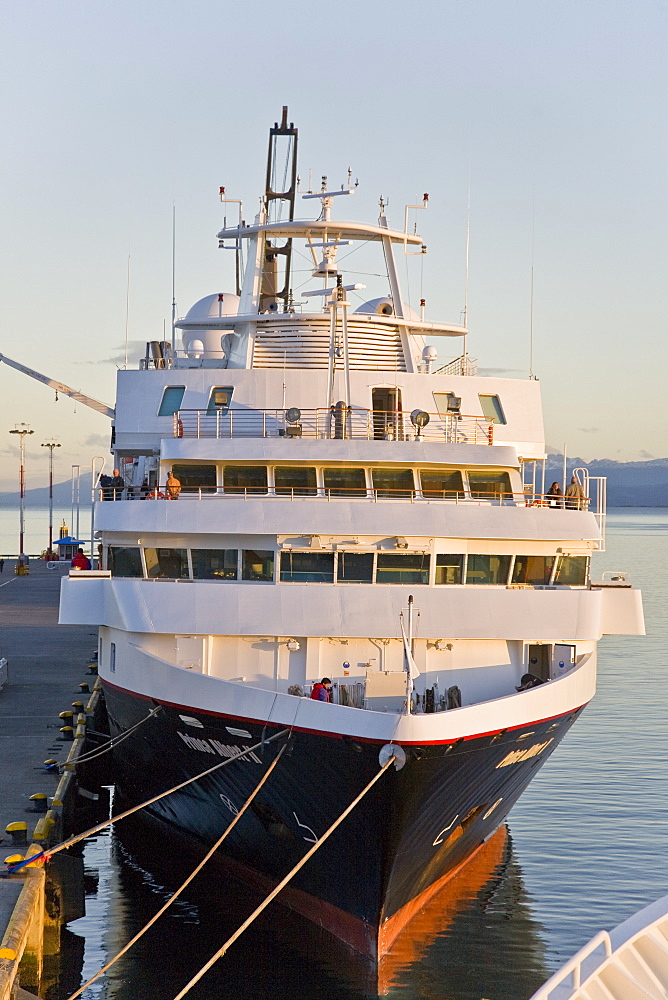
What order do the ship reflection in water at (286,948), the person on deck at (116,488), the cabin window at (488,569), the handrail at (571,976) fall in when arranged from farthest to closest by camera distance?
the person on deck at (116,488) → the cabin window at (488,569) → the ship reflection in water at (286,948) → the handrail at (571,976)

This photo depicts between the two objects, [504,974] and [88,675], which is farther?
[88,675]

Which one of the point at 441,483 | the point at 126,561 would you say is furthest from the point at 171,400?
the point at 441,483

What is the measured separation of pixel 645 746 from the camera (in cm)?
3591

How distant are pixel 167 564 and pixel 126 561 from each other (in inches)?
42.6

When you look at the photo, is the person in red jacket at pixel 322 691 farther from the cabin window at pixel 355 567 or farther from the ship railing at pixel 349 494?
the ship railing at pixel 349 494

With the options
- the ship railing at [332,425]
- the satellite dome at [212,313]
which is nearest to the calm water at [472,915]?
the ship railing at [332,425]

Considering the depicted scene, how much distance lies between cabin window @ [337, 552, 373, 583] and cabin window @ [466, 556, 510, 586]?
1.79 m

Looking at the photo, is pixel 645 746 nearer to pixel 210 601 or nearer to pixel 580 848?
pixel 580 848

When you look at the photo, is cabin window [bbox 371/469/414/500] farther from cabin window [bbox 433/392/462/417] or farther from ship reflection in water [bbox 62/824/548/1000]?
ship reflection in water [bbox 62/824/548/1000]

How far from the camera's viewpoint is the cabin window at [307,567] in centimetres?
2036

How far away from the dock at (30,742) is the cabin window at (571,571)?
9808 millimetres

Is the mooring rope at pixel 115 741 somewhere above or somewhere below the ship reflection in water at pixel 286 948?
above

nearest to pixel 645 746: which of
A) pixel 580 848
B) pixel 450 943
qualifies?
pixel 580 848

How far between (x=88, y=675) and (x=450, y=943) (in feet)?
61.4
